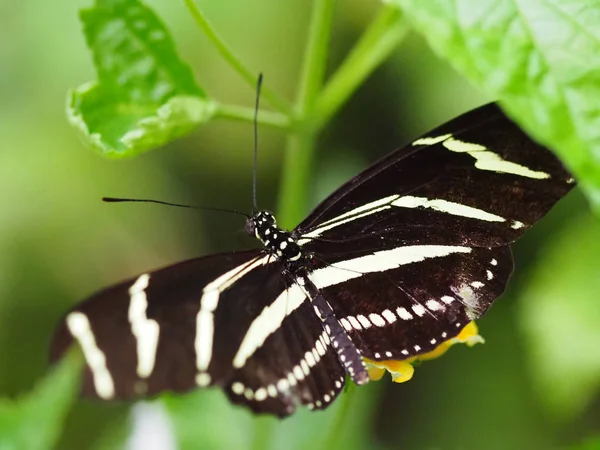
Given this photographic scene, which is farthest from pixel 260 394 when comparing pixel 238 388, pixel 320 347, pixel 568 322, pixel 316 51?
pixel 568 322

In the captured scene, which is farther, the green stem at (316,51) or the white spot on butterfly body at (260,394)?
the white spot on butterfly body at (260,394)

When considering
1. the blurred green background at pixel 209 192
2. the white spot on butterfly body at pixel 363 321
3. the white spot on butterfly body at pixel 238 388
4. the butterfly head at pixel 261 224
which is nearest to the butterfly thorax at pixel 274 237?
the butterfly head at pixel 261 224

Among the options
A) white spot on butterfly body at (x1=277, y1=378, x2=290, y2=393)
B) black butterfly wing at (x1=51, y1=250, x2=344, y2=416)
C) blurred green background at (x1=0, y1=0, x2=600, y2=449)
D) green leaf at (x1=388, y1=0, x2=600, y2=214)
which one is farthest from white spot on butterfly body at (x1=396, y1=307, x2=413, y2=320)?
blurred green background at (x1=0, y1=0, x2=600, y2=449)

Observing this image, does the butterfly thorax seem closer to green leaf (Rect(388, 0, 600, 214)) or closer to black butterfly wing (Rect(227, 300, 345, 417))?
black butterfly wing (Rect(227, 300, 345, 417))

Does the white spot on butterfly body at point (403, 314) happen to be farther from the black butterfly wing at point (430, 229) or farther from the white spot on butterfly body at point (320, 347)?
the white spot on butterfly body at point (320, 347)

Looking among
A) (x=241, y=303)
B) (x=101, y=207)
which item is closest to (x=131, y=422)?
(x=241, y=303)

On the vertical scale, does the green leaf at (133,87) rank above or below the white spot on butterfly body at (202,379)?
above
